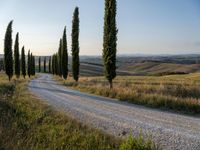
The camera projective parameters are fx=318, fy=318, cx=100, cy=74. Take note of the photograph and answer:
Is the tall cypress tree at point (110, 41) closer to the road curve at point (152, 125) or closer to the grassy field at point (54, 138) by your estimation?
the road curve at point (152, 125)

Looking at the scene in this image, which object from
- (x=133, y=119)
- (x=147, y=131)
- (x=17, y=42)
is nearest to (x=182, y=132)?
(x=147, y=131)

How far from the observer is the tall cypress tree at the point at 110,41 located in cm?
2950

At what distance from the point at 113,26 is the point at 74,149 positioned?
24185mm

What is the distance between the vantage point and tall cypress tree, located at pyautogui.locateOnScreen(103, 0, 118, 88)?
29.5 m

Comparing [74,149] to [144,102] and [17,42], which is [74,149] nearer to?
[144,102]

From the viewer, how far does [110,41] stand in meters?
29.9

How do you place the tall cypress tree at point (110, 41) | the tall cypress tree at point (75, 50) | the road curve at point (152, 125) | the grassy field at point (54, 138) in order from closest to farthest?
the grassy field at point (54, 138), the road curve at point (152, 125), the tall cypress tree at point (110, 41), the tall cypress tree at point (75, 50)

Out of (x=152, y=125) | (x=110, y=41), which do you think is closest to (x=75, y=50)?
(x=110, y=41)

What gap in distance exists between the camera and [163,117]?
1322cm

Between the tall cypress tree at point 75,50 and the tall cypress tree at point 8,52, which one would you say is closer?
the tall cypress tree at point 75,50

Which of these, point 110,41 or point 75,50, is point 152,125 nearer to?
point 110,41

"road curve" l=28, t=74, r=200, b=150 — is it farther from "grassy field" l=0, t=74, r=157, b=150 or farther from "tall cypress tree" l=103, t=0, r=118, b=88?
"tall cypress tree" l=103, t=0, r=118, b=88

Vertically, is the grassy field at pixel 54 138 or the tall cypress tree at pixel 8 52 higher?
the tall cypress tree at pixel 8 52

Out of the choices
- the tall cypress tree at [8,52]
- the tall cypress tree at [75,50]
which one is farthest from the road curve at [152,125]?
the tall cypress tree at [8,52]
